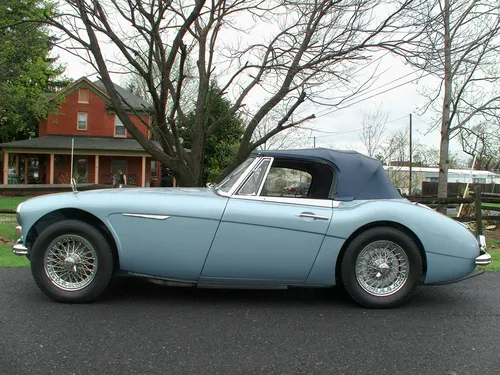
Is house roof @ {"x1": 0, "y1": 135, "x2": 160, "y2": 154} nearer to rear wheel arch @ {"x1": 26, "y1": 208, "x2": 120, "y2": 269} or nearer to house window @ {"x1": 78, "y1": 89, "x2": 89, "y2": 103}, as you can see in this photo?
house window @ {"x1": 78, "y1": 89, "x2": 89, "y2": 103}

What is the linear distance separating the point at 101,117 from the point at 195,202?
26982mm

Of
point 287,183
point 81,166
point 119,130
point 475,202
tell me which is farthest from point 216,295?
point 119,130

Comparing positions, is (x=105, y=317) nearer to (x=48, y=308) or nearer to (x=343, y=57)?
(x=48, y=308)

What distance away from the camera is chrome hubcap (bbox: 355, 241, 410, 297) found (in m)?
3.84

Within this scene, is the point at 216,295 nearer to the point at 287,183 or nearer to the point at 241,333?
the point at 241,333

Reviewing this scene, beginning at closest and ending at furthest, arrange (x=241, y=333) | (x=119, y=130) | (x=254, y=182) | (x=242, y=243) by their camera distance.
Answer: (x=241, y=333), (x=242, y=243), (x=254, y=182), (x=119, y=130)

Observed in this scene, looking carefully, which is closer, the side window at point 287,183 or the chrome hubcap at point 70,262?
the chrome hubcap at point 70,262

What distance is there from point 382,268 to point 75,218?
113 inches

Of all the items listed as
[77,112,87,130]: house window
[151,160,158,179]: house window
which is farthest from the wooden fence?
[77,112,87,130]: house window

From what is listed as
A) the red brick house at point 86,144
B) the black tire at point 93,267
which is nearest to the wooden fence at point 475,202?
the black tire at point 93,267

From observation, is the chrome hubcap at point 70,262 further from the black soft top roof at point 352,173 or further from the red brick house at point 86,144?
the red brick house at point 86,144

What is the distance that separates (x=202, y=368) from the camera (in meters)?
2.58

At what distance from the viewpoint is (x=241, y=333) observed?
3168 millimetres

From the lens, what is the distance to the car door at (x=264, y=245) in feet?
12.2
